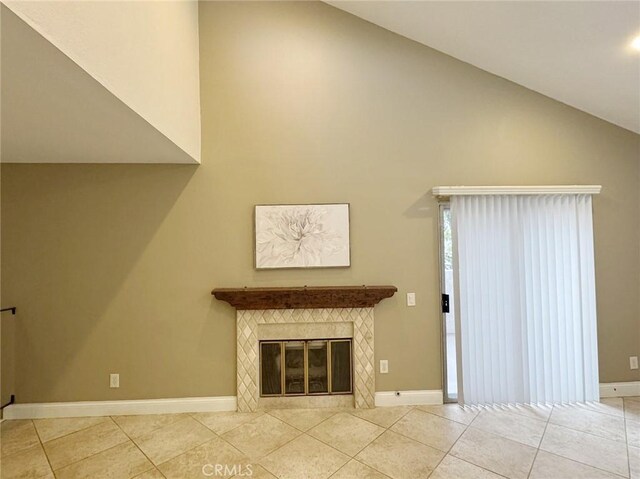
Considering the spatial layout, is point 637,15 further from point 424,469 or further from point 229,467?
point 229,467

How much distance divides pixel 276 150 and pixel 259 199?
0.51m

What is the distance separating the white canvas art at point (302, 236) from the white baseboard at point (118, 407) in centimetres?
137

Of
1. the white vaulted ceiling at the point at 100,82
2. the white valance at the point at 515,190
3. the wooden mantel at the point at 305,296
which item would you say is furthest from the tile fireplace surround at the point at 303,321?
the white vaulted ceiling at the point at 100,82

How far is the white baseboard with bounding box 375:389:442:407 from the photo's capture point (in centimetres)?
284

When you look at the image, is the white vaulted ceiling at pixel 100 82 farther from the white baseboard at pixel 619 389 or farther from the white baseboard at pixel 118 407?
the white baseboard at pixel 619 389

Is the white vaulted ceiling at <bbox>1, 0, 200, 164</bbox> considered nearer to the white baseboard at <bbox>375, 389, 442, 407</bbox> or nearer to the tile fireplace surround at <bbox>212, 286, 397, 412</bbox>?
the tile fireplace surround at <bbox>212, 286, 397, 412</bbox>

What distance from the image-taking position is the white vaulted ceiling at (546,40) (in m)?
2.13

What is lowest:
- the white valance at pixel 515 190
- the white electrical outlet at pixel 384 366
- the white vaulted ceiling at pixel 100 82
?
the white electrical outlet at pixel 384 366

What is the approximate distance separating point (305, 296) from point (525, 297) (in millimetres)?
2144

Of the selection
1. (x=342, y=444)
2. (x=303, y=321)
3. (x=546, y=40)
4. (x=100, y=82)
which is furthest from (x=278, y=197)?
(x=546, y=40)

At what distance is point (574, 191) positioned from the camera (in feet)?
9.22

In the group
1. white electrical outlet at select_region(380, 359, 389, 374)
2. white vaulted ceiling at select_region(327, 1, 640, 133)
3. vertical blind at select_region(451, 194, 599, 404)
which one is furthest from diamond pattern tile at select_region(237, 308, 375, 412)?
white vaulted ceiling at select_region(327, 1, 640, 133)

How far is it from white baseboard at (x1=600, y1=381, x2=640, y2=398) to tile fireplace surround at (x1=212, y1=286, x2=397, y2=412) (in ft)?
7.67

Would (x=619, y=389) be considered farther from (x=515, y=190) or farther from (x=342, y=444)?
(x=342, y=444)
